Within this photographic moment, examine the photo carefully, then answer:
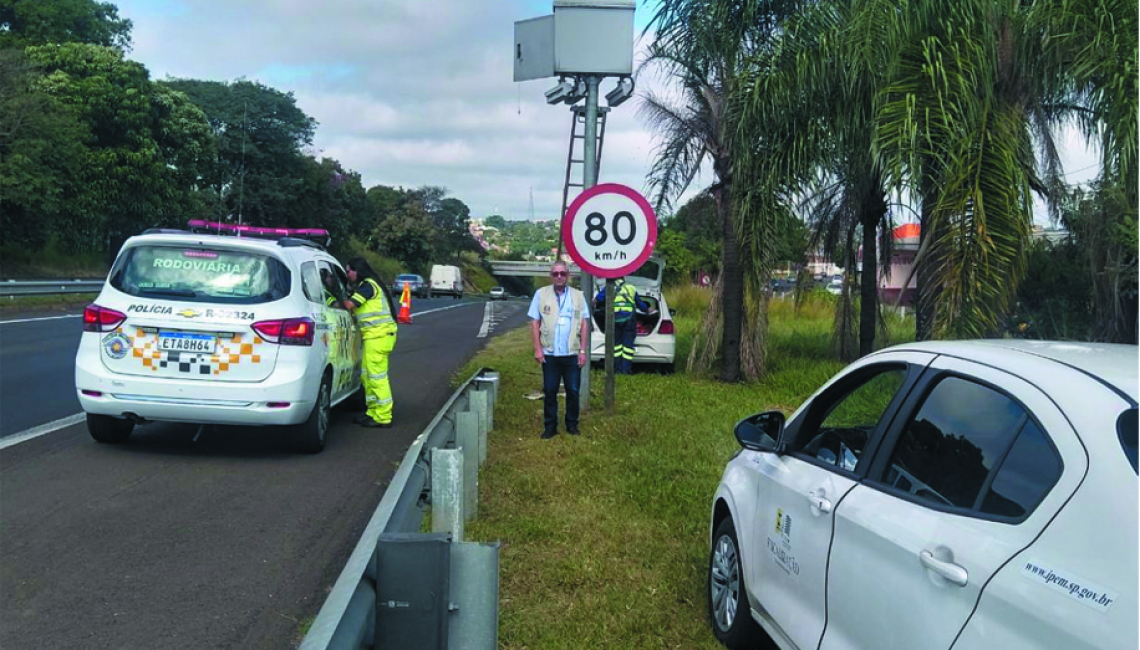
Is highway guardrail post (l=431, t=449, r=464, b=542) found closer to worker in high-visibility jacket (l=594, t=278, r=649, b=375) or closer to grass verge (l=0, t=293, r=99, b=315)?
worker in high-visibility jacket (l=594, t=278, r=649, b=375)

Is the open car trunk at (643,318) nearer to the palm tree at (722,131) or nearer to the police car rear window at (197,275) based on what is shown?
the palm tree at (722,131)

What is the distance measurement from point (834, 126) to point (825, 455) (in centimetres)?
→ 818

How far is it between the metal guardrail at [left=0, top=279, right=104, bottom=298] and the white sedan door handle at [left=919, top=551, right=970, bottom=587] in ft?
86.2

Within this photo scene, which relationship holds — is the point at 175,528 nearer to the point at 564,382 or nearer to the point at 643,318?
the point at 564,382

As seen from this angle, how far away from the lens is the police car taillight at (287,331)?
7.79m

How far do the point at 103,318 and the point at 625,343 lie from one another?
26.7ft

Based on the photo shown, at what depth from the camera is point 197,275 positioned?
795 centimetres

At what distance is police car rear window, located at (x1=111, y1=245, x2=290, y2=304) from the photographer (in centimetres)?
787

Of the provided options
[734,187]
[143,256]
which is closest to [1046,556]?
[143,256]

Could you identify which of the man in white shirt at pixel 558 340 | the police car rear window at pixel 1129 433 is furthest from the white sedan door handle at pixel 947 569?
the man in white shirt at pixel 558 340

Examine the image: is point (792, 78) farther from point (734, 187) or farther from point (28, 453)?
point (28, 453)

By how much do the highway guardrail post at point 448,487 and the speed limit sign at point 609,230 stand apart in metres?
5.16

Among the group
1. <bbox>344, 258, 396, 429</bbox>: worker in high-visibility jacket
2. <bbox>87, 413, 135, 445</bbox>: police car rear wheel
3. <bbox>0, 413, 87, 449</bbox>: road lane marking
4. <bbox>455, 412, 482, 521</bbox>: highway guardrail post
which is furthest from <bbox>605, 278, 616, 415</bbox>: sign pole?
<bbox>0, 413, 87, 449</bbox>: road lane marking

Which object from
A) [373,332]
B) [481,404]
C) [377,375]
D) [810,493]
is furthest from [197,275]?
[810,493]
